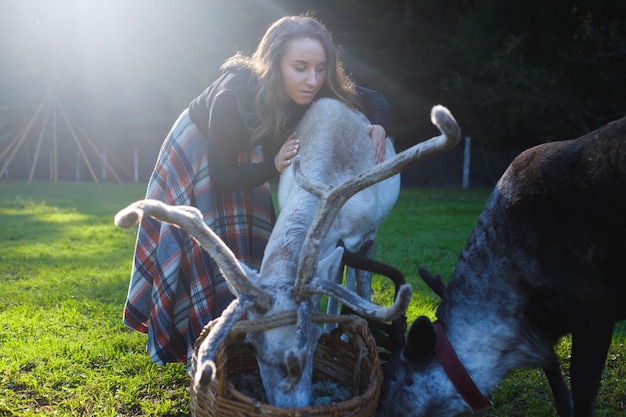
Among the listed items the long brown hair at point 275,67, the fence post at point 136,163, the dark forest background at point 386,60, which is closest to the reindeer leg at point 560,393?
the long brown hair at point 275,67

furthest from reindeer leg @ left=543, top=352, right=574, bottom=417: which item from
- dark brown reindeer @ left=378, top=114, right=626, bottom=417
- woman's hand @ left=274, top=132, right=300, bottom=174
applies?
woman's hand @ left=274, top=132, right=300, bottom=174

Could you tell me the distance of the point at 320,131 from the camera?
3.58 m

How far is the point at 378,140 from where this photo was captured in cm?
360

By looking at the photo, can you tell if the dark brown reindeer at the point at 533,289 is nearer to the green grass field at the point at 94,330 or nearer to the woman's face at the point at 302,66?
the green grass field at the point at 94,330

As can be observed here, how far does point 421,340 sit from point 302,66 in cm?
171

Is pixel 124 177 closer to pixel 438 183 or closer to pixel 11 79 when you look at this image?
pixel 11 79

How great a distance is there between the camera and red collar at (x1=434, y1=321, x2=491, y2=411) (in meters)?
2.73

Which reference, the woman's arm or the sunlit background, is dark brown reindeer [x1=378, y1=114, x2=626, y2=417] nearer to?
the woman's arm

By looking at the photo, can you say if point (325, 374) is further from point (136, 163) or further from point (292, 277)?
point (136, 163)

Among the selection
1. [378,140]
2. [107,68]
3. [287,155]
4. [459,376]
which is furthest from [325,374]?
[107,68]

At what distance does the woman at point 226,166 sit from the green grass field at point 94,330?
300mm

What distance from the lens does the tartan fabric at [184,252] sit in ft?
11.9

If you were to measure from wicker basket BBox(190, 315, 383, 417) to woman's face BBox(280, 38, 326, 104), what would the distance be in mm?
1464

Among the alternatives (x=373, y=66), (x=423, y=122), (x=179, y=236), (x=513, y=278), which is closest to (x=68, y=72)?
(x=373, y=66)
